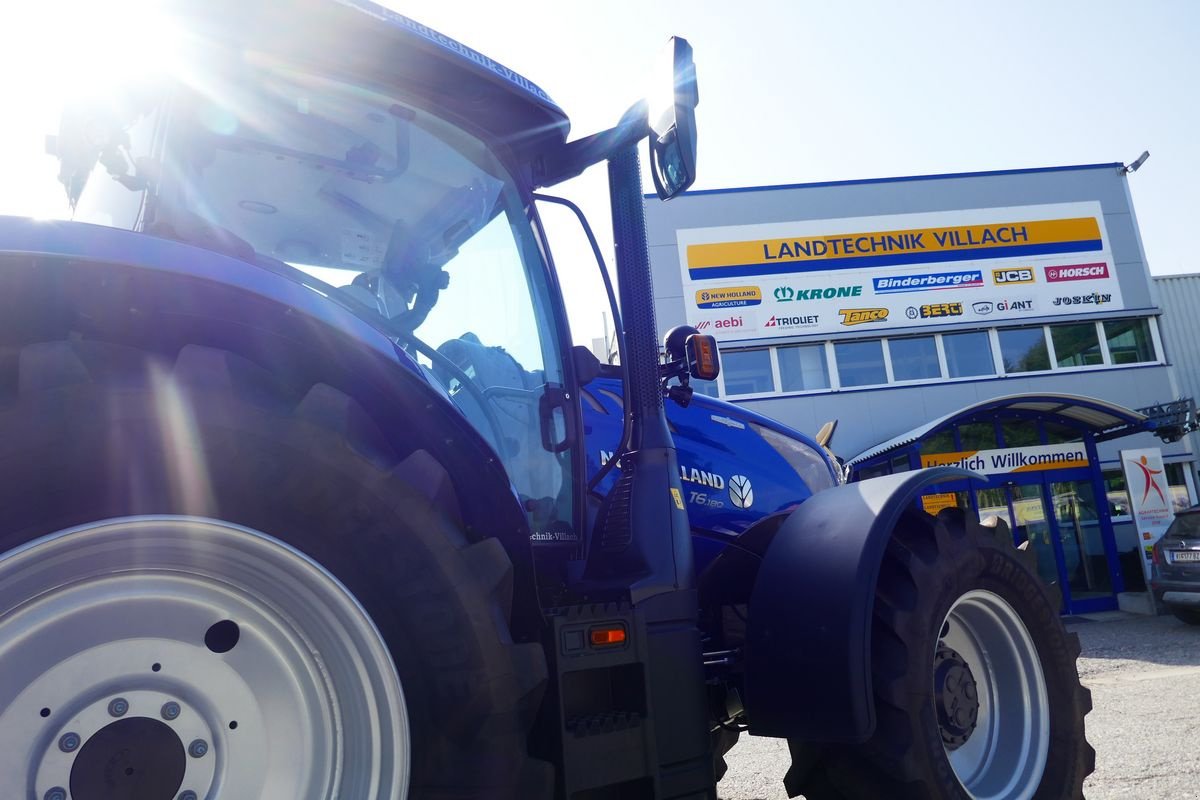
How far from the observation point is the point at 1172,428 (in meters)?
14.6

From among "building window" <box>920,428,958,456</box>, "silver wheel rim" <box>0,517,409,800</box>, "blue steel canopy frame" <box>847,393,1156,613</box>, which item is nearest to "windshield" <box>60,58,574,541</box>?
"silver wheel rim" <box>0,517,409,800</box>

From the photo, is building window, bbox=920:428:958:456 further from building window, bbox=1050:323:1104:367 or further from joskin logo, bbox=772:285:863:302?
building window, bbox=1050:323:1104:367

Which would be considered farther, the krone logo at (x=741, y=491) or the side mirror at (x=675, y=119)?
the krone logo at (x=741, y=491)

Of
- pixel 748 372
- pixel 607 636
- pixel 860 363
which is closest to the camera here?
pixel 607 636

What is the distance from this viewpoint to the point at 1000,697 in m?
3.20

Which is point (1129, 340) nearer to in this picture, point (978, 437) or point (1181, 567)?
Answer: point (978, 437)

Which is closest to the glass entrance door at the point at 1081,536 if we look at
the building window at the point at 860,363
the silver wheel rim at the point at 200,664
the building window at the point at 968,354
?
the building window at the point at 968,354

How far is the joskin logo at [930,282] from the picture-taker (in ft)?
59.3

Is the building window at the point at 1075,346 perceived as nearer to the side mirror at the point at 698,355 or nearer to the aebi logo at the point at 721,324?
the aebi logo at the point at 721,324

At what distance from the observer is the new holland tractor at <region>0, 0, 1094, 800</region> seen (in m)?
1.53

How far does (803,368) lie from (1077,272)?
658 centimetres

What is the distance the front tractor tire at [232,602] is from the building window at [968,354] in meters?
18.0

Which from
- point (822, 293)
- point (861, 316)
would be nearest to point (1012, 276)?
point (861, 316)

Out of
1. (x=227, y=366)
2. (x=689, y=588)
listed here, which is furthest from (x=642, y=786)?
(x=227, y=366)
